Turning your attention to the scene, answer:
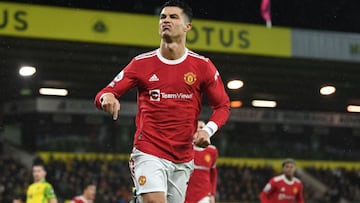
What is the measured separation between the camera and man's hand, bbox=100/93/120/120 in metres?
4.90

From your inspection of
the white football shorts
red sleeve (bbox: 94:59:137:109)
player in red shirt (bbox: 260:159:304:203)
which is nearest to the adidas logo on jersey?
red sleeve (bbox: 94:59:137:109)

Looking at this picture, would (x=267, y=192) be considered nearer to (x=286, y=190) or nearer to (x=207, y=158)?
(x=286, y=190)

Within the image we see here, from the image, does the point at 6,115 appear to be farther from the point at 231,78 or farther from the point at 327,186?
the point at 327,186

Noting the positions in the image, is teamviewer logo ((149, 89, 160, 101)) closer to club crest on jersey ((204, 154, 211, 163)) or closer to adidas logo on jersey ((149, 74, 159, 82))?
adidas logo on jersey ((149, 74, 159, 82))

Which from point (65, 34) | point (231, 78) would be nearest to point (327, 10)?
point (231, 78)

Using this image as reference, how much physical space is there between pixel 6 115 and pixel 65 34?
8533 millimetres

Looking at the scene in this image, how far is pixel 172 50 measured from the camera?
553 centimetres

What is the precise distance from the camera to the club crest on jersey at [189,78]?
18.1ft

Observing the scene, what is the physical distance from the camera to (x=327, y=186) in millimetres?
26266

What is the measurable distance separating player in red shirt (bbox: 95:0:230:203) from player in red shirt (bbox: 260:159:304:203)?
730cm

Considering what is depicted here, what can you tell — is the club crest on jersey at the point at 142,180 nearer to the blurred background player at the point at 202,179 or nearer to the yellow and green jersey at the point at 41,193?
the blurred background player at the point at 202,179

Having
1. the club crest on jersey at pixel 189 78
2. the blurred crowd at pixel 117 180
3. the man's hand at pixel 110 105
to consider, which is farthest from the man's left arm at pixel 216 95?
the blurred crowd at pixel 117 180

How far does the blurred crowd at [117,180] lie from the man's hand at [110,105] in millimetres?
15335

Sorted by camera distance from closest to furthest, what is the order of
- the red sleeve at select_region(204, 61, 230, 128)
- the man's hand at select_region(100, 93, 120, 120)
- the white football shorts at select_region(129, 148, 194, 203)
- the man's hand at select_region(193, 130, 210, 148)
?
the man's hand at select_region(100, 93, 120, 120), the man's hand at select_region(193, 130, 210, 148), the white football shorts at select_region(129, 148, 194, 203), the red sleeve at select_region(204, 61, 230, 128)
